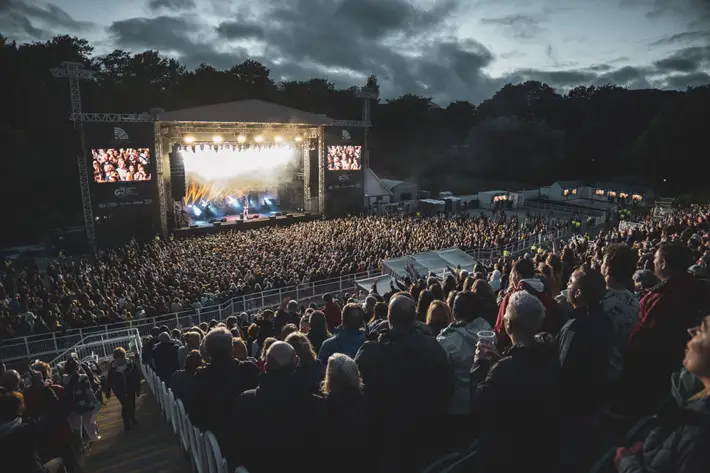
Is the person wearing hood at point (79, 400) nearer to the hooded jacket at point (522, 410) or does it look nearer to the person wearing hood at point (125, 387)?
the person wearing hood at point (125, 387)

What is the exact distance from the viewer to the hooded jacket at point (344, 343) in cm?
350

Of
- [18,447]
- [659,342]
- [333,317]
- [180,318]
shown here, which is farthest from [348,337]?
[180,318]

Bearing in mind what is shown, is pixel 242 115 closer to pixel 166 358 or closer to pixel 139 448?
pixel 166 358

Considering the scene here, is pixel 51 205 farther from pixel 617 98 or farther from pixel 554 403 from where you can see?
pixel 617 98

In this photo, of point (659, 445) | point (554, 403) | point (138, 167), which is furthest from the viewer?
point (138, 167)

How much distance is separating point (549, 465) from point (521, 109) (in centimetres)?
6642

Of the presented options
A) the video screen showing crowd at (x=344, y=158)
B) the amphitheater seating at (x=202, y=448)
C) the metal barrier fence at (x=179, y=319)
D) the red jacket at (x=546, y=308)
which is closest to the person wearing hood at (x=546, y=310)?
the red jacket at (x=546, y=308)

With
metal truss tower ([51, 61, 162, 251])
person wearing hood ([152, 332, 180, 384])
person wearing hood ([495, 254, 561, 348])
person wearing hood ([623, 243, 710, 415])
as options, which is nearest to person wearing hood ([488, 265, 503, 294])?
person wearing hood ([495, 254, 561, 348])

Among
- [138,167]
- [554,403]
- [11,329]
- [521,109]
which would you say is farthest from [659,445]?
[521,109]

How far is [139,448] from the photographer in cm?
496

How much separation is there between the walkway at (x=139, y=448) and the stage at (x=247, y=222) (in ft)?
63.2

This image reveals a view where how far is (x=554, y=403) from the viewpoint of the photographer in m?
2.14

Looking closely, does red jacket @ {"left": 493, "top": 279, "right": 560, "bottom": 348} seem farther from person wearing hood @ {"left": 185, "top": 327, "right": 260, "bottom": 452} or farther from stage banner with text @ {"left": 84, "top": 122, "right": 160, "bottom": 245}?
stage banner with text @ {"left": 84, "top": 122, "right": 160, "bottom": 245}

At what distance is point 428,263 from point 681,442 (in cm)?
1238
